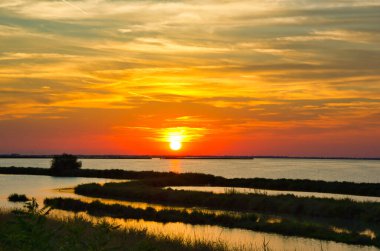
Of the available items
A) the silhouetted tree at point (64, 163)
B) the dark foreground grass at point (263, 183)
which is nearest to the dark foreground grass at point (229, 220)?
the dark foreground grass at point (263, 183)

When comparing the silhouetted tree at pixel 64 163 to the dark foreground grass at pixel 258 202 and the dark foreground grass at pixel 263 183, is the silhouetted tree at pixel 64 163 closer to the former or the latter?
the dark foreground grass at pixel 263 183

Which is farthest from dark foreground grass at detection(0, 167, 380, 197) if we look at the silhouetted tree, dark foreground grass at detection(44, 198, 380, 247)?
dark foreground grass at detection(44, 198, 380, 247)

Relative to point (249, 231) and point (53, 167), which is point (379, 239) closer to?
point (249, 231)

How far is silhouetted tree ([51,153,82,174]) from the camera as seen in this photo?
106m

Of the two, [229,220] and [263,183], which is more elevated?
[229,220]

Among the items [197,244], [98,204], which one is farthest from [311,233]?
[98,204]

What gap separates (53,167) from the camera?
106 metres

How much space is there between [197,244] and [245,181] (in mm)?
54914

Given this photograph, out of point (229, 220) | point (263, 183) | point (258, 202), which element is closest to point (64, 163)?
point (263, 183)

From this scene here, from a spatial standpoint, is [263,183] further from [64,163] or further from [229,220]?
[64,163]

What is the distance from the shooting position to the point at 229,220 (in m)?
35.9

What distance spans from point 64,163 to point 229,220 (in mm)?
77600

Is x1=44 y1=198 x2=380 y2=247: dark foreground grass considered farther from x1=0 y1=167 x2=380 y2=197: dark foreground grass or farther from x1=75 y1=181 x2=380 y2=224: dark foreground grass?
x1=0 y1=167 x2=380 y2=197: dark foreground grass

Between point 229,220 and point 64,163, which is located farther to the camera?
point 64,163
